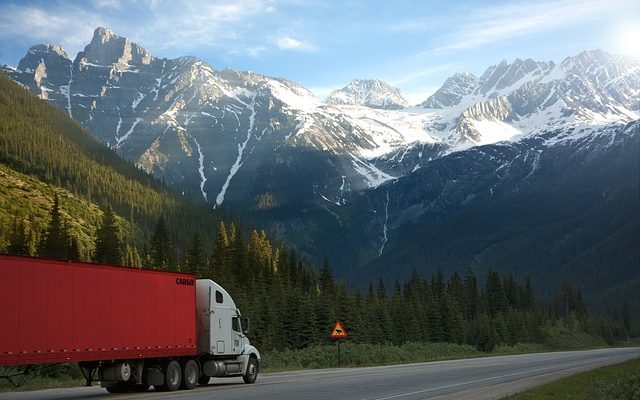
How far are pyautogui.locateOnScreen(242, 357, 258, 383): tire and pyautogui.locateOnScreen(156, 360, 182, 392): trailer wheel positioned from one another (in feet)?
15.4

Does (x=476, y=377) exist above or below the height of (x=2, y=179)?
below

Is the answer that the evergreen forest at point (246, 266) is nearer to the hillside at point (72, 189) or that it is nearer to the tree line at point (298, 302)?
the tree line at point (298, 302)

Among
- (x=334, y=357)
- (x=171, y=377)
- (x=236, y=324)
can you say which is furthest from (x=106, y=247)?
(x=171, y=377)

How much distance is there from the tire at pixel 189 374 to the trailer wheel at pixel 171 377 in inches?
17.5

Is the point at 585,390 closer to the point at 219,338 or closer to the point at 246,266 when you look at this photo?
the point at 219,338

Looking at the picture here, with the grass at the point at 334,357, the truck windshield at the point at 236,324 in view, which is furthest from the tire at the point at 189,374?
the grass at the point at 334,357

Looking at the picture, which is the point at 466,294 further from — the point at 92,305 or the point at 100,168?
the point at 92,305

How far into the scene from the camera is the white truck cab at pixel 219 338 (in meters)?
32.8

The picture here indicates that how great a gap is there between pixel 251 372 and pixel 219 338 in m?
2.52

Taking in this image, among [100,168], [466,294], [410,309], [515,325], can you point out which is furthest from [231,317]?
[100,168]

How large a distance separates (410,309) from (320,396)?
241ft

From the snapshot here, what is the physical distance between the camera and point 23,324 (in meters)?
22.7

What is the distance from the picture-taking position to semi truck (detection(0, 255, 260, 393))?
A: 22766 mm

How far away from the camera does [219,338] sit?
33.3m
